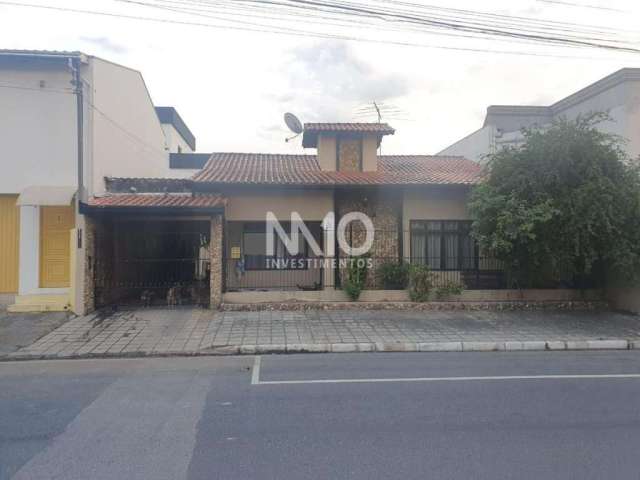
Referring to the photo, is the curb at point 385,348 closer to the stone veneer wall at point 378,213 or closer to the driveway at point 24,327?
the driveway at point 24,327

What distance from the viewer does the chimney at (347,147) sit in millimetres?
14656

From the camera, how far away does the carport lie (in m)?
11.0

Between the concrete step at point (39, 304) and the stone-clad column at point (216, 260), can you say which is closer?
the concrete step at point (39, 304)

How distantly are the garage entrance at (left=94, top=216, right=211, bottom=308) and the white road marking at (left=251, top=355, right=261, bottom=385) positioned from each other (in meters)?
4.60

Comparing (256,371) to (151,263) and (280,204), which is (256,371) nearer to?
(280,204)

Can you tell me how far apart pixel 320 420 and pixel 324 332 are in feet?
14.8

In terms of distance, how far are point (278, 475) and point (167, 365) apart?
13.9ft

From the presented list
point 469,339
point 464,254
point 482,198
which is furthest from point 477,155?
point 469,339

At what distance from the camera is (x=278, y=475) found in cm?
345

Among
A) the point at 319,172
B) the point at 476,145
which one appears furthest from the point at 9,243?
the point at 476,145

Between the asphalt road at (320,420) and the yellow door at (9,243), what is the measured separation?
4.95 metres

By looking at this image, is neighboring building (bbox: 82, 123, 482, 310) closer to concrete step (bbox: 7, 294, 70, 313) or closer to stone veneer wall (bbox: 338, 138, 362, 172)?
stone veneer wall (bbox: 338, 138, 362, 172)

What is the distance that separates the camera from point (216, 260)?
1123cm

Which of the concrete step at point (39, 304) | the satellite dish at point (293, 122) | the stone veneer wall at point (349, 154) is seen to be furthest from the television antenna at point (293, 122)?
the concrete step at point (39, 304)
